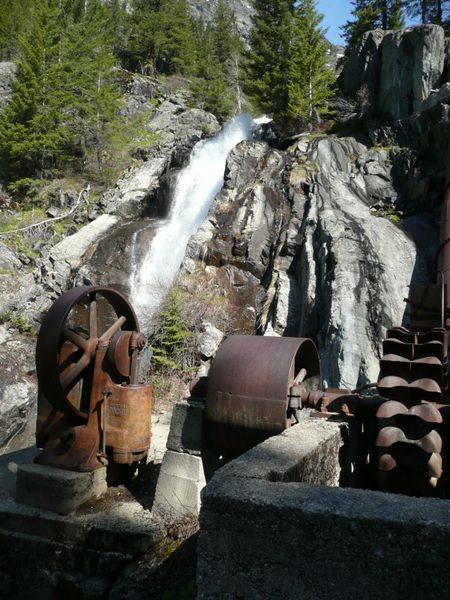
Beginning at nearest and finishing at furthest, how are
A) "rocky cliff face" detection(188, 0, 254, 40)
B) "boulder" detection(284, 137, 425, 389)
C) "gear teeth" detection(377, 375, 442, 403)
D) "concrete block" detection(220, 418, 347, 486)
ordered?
1. "concrete block" detection(220, 418, 347, 486)
2. "gear teeth" detection(377, 375, 442, 403)
3. "boulder" detection(284, 137, 425, 389)
4. "rocky cliff face" detection(188, 0, 254, 40)

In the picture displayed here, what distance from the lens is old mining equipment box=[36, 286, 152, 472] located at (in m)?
4.62

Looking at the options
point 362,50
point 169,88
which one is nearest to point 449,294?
point 362,50

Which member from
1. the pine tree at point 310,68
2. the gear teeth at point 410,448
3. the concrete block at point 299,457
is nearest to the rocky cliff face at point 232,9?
the pine tree at point 310,68

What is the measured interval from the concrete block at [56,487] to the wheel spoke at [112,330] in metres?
1.30

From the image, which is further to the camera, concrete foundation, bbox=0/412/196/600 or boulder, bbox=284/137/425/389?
boulder, bbox=284/137/425/389

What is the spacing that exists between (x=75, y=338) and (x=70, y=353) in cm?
27

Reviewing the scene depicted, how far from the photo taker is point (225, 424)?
4.14 metres

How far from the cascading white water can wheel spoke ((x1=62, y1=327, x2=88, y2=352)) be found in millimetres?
10146

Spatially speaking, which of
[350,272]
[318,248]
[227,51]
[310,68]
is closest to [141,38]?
[227,51]

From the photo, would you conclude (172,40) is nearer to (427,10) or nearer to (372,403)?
(427,10)

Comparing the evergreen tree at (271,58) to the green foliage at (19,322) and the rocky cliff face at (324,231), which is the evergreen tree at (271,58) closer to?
the rocky cliff face at (324,231)

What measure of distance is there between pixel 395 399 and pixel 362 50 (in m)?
21.5

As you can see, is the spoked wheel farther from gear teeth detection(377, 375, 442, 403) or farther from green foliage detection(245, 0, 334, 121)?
green foliage detection(245, 0, 334, 121)

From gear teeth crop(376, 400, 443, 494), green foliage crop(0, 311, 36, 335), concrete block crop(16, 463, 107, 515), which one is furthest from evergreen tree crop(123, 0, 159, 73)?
gear teeth crop(376, 400, 443, 494)
